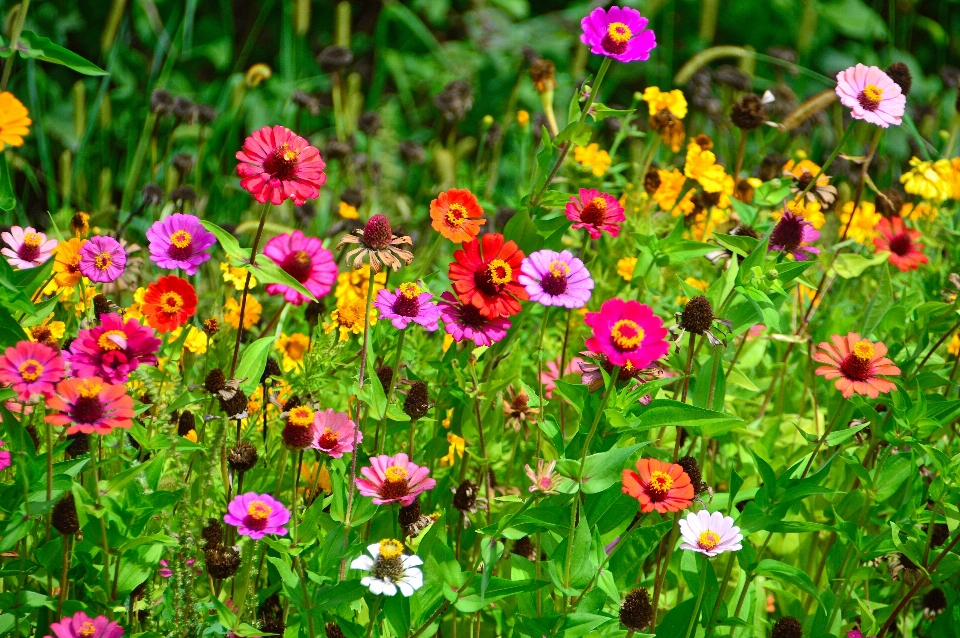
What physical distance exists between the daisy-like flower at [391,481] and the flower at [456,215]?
303 millimetres

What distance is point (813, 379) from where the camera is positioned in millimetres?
1964

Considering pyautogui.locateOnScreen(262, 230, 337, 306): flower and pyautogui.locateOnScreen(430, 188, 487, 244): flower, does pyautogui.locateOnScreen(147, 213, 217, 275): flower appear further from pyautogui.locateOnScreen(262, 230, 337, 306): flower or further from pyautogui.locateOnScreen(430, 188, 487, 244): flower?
pyautogui.locateOnScreen(430, 188, 487, 244): flower

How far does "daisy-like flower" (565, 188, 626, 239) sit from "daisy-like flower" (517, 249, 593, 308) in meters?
0.21

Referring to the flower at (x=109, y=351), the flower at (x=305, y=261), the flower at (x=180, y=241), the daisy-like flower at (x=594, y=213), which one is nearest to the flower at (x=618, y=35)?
the daisy-like flower at (x=594, y=213)

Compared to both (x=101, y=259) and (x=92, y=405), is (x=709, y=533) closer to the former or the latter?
(x=92, y=405)

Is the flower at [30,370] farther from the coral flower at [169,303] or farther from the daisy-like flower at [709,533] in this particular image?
the daisy-like flower at [709,533]

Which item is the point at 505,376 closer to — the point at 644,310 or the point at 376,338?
the point at 376,338

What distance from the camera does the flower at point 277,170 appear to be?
1.21 metres

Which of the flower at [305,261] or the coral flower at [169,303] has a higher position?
the flower at [305,261]

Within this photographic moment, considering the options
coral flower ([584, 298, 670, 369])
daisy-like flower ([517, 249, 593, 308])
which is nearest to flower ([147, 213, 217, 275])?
daisy-like flower ([517, 249, 593, 308])

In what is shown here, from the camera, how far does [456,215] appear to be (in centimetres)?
133

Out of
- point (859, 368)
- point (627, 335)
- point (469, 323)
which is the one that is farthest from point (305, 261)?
point (859, 368)

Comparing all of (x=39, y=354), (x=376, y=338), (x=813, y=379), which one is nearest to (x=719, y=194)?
(x=813, y=379)

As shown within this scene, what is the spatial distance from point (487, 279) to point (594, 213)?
280mm
